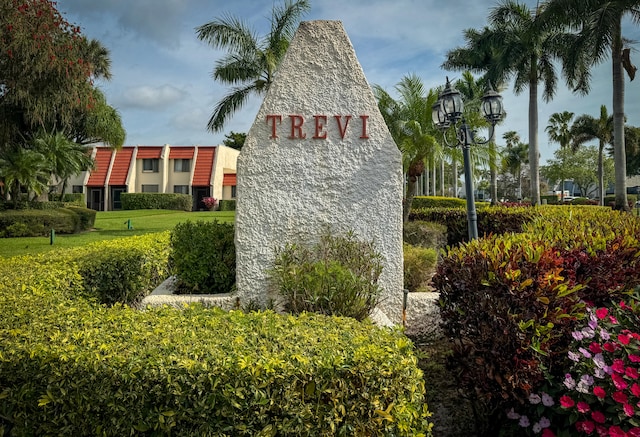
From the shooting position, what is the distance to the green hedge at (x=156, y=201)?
129ft

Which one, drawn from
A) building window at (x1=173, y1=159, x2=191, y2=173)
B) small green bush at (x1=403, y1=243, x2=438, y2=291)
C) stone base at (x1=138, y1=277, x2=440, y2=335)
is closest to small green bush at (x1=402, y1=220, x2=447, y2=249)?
small green bush at (x1=403, y1=243, x2=438, y2=291)

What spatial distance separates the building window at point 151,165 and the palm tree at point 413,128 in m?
30.1

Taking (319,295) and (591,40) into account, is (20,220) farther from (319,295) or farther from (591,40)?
(591,40)

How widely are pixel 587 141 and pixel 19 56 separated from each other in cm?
4753

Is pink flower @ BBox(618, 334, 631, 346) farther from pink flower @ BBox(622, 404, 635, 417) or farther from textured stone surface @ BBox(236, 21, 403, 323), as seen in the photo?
textured stone surface @ BBox(236, 21, 403, 323)

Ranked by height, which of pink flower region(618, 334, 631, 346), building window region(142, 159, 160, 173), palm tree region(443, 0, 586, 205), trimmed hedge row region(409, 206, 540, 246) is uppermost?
palm tree region(443, 0, 586, 205)

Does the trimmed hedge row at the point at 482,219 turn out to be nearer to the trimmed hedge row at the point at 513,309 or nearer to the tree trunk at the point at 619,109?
the trimmed hedge row at the point at 513,309

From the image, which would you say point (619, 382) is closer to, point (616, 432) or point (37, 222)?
point (616, 432)

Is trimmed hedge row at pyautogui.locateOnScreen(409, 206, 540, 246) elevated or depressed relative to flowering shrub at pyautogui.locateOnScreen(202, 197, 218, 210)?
depressed

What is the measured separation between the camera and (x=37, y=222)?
18.2m

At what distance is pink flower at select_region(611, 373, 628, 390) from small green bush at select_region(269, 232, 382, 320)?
Result: 6.98 feet

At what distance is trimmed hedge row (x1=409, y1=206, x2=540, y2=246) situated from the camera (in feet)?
37.3

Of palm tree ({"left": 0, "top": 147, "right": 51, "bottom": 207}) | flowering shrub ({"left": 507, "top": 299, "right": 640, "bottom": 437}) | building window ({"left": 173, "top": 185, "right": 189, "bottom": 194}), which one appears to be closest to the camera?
flowering shrub ({"left": 507, "top": 299, "right": 640, "bottom": 437})

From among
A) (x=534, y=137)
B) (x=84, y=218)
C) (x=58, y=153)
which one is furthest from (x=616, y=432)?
(x=58, y=153)
